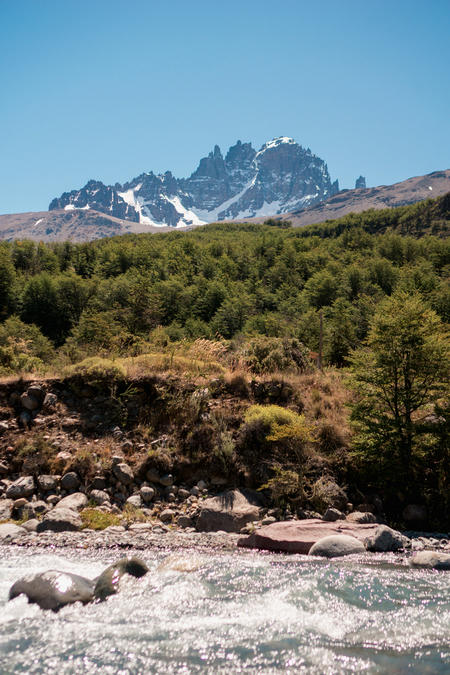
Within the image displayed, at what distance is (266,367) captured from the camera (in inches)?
508

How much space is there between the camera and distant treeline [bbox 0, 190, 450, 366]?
39.6 metres

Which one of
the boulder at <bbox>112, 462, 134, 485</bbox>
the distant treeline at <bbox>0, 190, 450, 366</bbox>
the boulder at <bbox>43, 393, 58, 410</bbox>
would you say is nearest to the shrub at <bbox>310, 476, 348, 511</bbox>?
the boulder at <bbox>112, 462, 134, 485</bbox>

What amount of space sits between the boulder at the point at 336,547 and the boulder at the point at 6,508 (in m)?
5.97

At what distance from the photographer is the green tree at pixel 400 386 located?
29.9 ft

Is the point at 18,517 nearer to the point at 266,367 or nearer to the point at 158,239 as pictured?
the point at 266,367

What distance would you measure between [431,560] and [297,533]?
2.21 metres

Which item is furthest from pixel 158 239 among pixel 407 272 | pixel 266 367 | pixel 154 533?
pixel 154 533

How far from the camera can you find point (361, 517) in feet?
27.6

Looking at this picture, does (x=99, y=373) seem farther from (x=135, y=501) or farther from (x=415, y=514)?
(x=415, y=514)

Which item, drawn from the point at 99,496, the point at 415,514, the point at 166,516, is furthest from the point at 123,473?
the point at 415,514

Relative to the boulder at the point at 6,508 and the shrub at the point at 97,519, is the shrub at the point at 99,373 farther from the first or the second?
the shrub at the point at 97,519

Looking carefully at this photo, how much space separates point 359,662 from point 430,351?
280 inches

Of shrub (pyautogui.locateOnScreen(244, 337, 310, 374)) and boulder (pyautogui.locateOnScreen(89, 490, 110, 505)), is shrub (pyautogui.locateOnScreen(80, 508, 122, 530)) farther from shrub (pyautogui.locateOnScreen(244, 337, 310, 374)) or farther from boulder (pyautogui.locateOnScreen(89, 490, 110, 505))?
shrub (pyautogui.locateOnScreen(244, 337, 310, 374))

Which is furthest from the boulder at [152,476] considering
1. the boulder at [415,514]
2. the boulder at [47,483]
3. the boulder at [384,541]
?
the boulder at [415,514]
